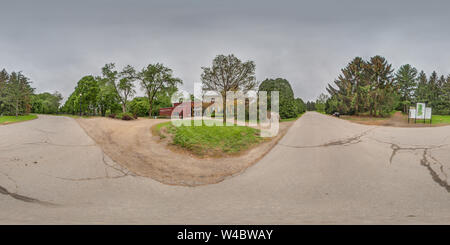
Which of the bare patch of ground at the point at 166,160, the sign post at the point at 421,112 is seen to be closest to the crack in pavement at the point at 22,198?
the bare patch of ground at the point at 166,160

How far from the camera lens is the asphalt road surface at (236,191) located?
325 cm

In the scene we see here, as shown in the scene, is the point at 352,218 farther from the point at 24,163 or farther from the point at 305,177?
the point at 24,163

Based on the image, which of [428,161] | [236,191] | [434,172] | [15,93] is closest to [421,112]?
[428,161]

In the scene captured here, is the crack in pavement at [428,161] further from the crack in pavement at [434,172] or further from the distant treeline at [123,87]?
the distant treeline at [123,87]

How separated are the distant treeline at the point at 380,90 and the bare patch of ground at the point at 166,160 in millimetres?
16054

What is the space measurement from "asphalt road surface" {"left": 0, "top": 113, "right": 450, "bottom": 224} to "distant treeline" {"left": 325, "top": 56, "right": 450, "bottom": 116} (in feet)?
42.2

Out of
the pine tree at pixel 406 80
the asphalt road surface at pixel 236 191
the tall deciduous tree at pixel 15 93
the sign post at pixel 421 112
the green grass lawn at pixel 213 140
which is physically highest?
the pine tree at pixel 406 80

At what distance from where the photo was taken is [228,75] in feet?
47.6

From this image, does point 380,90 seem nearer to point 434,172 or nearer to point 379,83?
point 379,83

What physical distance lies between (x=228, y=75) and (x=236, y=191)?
1155 centimetres

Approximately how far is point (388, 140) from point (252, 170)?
831 cm

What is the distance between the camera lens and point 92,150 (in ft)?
21.7

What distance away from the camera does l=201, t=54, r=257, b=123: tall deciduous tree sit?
14469 millimetres

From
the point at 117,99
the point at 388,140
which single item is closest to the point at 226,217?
the point at 388,140
